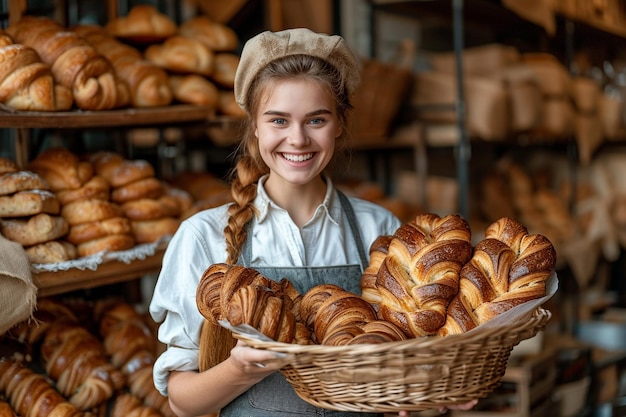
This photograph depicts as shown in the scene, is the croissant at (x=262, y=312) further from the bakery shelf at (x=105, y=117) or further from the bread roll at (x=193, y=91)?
the bread roll at (x=193, y=91)

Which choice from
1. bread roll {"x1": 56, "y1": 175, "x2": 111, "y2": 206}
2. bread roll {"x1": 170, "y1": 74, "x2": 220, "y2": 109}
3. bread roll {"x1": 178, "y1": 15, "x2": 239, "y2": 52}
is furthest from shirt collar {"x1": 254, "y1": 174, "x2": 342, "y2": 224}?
bread roll {"x1": 178, "y1": 15, "x2": 239, "y2": 52}

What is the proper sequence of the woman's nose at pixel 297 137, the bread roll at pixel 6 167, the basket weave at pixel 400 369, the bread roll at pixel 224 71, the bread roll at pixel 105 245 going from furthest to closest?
the bread roll at pixel 224 71 → the bread roll at pixel 105 245 → the bread roll at pixel 6 167 → the woman's nose at pixel 297 137 → the basket weave at pixel 400 369

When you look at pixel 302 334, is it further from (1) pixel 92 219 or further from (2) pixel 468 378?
(1) pixel 92 219

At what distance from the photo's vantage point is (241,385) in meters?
1.65

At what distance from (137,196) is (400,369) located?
1.39 metres

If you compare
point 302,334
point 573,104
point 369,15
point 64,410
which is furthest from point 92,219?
point 573,104

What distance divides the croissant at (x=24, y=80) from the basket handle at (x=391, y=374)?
1.22 m

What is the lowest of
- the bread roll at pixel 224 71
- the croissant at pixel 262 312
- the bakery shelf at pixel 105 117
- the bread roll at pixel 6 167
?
the croissant at pixel 262 312

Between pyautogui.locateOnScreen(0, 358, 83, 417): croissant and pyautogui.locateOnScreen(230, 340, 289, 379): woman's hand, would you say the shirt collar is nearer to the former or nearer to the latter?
pyautogui.locateOnScreen(230, 340, 289, 379): woman's hand

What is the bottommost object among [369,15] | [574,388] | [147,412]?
[574,388]

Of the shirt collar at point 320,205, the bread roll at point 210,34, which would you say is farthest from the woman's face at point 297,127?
the bread roll at point 210,34

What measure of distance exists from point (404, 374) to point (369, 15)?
3.24 m

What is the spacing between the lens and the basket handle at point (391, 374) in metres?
1.34

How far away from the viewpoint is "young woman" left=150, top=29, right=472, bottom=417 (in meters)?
1.70
